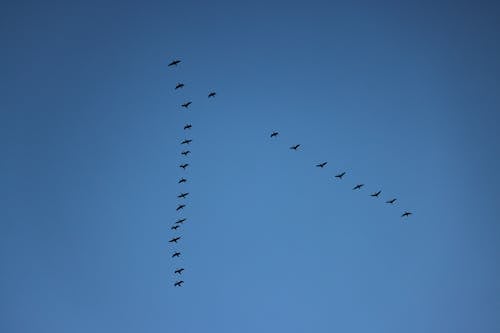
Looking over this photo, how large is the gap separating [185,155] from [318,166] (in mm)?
12026

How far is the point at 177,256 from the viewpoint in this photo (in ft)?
222

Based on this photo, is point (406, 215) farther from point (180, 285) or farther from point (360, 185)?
point (180, 285)

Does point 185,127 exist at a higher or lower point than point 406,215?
higher

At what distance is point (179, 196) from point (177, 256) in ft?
17.6

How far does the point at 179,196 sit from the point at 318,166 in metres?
12.6

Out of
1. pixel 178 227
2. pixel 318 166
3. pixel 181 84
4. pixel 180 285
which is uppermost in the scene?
pixel 181 84

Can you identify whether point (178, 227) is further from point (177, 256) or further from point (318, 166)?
point (318, 166)

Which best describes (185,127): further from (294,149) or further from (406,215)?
(406,215)

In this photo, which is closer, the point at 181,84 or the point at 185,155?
the point at 181,84

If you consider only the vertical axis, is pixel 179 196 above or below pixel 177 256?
above

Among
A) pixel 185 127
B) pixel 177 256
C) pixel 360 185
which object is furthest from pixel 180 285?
pixel 360 185

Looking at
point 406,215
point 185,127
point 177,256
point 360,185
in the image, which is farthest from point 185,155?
point 406,215

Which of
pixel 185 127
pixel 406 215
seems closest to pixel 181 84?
pixel 185 127

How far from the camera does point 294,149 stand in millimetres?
64625
